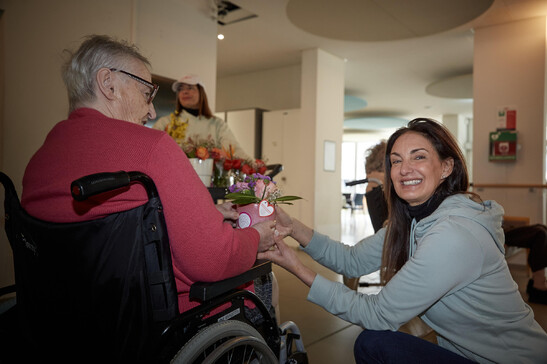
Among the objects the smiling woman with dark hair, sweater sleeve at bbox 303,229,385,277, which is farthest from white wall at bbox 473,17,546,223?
the smiling woman with dark hair

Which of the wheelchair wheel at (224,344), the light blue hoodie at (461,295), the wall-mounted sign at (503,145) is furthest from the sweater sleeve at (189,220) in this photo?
the wall-mounted sign at (503,145)

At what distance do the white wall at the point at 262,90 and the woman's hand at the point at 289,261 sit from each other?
630 centimetres

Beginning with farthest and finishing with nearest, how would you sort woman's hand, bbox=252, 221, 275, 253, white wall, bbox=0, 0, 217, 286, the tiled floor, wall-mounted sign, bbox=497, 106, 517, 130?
wall-mounted sign, bbox=497, 106, 517, 130 → white wall, bbox=0, 0, 217, 286 → the tiled floor → woman's hand, bbox=252, 221, 275, 253

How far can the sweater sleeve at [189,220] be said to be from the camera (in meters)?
0.86

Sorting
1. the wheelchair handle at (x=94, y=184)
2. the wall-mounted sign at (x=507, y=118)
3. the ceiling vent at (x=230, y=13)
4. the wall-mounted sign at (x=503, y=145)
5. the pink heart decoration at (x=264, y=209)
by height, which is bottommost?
the pink heart decoration at (x=264, y=209)

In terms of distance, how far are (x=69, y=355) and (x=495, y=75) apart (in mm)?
5693

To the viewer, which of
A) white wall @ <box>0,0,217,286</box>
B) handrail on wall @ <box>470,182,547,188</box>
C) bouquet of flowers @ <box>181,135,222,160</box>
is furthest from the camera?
handrail on wall @ <box>470,182,547,188</box>

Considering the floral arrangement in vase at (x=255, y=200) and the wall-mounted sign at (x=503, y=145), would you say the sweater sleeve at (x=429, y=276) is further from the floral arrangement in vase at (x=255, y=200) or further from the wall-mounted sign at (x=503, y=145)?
the wall-mounted sign at (x=503, y=145)

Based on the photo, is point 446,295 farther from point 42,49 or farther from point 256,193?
point 42,49

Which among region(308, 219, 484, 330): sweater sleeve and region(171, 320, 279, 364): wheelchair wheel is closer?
region(171, 320, 279, 364): wheelchair wheel

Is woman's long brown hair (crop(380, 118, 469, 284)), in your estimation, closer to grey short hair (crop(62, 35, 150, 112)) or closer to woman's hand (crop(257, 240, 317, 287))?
woman's hand (crop(257, 240, 317, 287))

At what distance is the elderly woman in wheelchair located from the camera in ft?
2.64

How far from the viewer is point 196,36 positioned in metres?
4.42

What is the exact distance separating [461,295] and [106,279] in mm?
985
